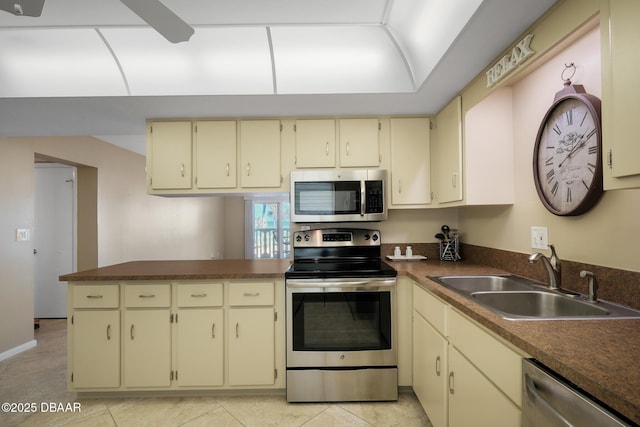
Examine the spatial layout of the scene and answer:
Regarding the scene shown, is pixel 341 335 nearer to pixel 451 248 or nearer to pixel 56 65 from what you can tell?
pixel 451 248

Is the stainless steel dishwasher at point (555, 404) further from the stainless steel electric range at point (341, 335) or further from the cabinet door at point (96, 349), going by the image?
the cabinet door at point (96, 349)

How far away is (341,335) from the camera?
205 centimetres

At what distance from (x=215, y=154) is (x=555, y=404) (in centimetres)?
243

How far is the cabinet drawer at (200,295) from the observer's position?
2070mm

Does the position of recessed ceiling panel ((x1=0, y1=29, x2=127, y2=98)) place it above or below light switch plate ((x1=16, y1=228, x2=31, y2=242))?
above

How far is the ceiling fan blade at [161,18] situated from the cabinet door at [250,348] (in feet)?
5.41

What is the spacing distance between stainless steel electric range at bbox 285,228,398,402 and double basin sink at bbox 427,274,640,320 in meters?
0.47

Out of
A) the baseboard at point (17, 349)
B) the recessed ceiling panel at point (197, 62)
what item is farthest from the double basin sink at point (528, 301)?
the baseboard at point (17, 349)

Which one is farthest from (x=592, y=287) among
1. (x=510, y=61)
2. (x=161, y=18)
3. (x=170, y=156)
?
(x=170, y=156)

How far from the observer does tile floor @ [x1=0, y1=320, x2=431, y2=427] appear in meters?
1.88

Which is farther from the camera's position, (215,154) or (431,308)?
(215,154)

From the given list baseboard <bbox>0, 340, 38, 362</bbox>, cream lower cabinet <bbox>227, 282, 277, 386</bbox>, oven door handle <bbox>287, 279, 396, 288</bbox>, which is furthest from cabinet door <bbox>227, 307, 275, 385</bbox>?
baseboard <bbox>0, 340, 38, 362</bbox>

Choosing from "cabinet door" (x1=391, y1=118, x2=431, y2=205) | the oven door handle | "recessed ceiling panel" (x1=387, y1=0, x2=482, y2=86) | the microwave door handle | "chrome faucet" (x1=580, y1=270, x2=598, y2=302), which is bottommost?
the oven door handle

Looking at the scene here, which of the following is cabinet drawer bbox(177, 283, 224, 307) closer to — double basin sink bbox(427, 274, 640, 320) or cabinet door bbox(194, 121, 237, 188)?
cabinet door bbox(194, 121, 237, 188)
